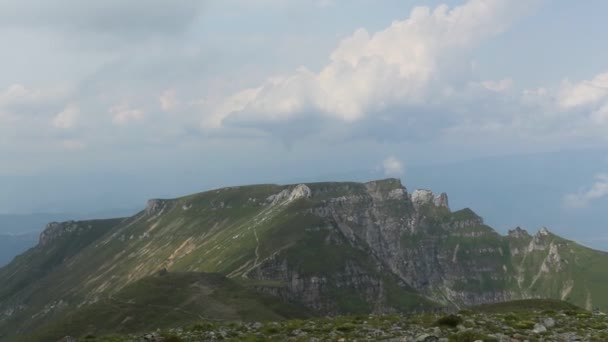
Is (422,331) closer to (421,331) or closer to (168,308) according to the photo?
(421,331)

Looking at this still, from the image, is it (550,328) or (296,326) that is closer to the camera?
(550,328)

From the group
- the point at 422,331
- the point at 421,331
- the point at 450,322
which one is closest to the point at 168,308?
the point at 450,322

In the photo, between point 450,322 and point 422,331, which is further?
point 450,322

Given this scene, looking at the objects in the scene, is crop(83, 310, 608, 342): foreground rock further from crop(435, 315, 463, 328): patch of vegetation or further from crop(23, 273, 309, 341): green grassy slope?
crop(23, 273, 309, 341): green grassy slope

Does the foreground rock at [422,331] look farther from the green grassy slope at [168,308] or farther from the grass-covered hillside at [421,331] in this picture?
the green grassy slope at [168,308]

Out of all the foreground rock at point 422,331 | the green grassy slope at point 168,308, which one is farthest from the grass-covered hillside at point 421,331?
the green grassy slope at point 168,308

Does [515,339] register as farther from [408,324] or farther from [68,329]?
[68,329]

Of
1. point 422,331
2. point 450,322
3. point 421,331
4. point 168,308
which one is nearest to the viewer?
point 422,331

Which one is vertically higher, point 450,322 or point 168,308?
point 450,322

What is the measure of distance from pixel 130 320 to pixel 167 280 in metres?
36.6

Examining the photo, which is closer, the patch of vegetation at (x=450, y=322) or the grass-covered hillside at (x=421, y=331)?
the grass-covered hillside at (x=421, y=331)

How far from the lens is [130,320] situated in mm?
126312

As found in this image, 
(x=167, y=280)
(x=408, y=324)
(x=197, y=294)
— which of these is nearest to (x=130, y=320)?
(x=197, y=294)

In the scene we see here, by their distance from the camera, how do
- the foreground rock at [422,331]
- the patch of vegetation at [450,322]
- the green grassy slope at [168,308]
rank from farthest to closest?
the green grassy slope at [168,308] → the patch of vegetation at [450,322] → the foreground rock at [422,331]
